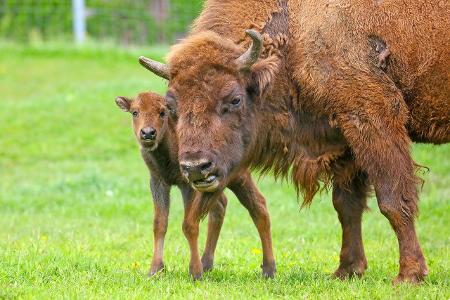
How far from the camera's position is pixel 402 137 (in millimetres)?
7887

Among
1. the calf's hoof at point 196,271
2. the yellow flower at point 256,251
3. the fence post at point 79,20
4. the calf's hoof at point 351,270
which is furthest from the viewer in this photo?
the fence post at point 79,20

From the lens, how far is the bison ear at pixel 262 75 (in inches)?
311

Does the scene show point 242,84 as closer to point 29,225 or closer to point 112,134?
point 29,225

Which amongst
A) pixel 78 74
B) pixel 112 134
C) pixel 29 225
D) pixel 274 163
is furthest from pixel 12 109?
pixel 274 163

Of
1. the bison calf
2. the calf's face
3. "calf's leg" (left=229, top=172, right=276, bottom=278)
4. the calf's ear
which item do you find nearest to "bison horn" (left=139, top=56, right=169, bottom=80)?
the calf's ear

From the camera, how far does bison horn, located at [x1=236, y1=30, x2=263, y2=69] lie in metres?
7.63

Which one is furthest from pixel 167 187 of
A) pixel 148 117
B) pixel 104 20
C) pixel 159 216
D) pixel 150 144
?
pixel 104 20

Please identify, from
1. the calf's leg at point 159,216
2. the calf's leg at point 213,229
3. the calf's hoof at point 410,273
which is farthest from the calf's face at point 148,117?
the calf's hoof at point 410,273

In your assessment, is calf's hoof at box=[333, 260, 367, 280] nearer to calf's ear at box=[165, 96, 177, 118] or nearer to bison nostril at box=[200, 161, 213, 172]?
bison nostril at box=[200, 161, 213, 172]

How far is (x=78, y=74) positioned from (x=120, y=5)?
15.5ft

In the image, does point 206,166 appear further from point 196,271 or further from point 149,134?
point 149,134

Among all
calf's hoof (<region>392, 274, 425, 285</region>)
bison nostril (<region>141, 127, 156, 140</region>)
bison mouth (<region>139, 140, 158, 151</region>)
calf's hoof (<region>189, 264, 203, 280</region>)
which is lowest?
calf's hoof (<region>189, 264, 203, 280</region>)

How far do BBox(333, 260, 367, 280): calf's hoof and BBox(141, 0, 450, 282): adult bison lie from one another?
3 cm

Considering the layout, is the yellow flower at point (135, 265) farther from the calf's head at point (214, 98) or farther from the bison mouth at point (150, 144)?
the calf's head at point (214, 98)
